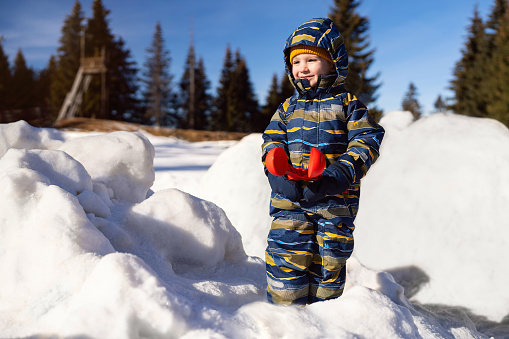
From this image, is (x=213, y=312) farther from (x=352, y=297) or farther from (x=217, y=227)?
(x=217, y=227)

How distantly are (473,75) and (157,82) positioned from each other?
2373 centimetres

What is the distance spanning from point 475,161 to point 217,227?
2.34 m

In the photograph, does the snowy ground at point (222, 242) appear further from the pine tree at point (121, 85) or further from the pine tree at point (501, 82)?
the pine tree at point (121, 85)

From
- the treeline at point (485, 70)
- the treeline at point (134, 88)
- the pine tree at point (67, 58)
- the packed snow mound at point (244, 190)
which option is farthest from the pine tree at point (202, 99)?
the packed snow mound at point (244, 190)

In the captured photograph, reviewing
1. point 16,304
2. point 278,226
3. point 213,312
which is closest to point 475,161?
point 278,226

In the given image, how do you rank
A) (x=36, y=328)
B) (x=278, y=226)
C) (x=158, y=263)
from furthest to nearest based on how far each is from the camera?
(x=278, y=226), (x=158, y=263), (x=36, y=328)

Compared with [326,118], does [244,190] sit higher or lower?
lower

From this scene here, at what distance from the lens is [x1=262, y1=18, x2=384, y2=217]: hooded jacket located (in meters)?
1.53

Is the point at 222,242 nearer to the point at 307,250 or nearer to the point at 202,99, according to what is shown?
the point at 307,250

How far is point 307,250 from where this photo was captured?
1.60m

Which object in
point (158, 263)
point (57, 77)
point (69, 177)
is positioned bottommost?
point (158, 263)

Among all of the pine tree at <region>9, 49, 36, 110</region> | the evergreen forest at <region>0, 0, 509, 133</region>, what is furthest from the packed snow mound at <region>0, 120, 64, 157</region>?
the pine tree at <region>9, 49, 36, 110</region>

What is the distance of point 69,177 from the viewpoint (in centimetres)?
155

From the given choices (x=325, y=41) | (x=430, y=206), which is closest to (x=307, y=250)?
(x=325, y=41)
